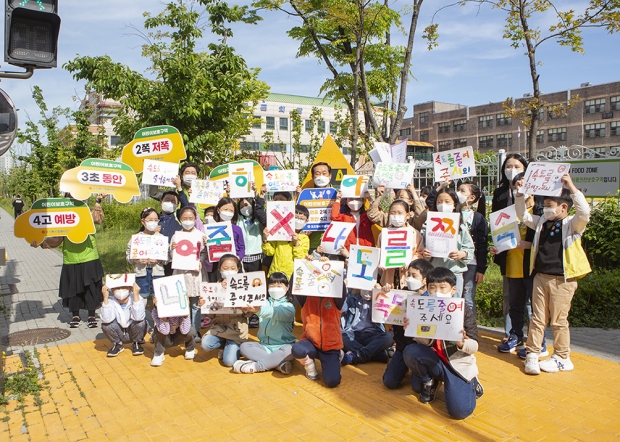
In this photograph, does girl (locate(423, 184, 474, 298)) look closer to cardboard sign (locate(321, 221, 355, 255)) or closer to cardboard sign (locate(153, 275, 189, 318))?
cardboard sign (locate(321, 221, 355, 255))

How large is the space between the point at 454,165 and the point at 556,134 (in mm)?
55205

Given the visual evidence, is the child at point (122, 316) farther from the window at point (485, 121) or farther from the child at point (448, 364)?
the window at point (485, 121)

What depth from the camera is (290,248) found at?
7.05 meters

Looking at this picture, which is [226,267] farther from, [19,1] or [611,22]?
[611,22]

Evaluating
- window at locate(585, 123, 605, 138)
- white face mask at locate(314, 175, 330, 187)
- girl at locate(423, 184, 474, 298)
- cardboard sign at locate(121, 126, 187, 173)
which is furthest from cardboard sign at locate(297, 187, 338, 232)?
window at locate(585, 123, 605, 138)

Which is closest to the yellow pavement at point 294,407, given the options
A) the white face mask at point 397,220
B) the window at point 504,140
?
the white face mask at point 397,220

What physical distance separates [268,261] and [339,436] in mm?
3517

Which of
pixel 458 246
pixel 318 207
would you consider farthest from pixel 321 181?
pixel 458 246

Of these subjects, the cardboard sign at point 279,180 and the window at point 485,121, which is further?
the window at point 485,121

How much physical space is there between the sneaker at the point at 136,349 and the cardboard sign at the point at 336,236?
2656mm

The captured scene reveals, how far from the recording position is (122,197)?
7.55 metres

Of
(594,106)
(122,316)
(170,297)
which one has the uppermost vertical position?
(594,106)

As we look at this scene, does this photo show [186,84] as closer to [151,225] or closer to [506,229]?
[151,225]

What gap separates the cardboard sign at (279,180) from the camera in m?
7.56
